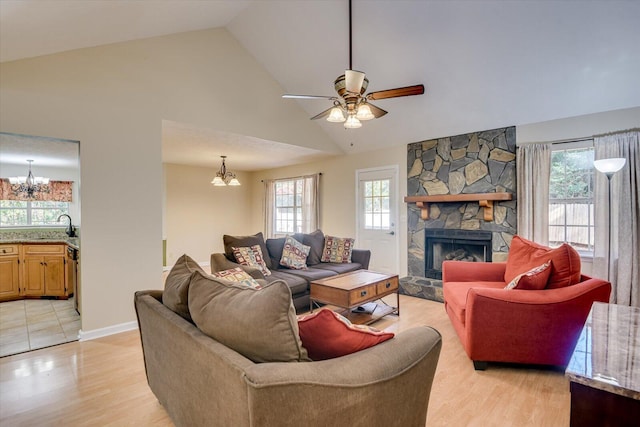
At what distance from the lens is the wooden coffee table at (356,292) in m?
3.25

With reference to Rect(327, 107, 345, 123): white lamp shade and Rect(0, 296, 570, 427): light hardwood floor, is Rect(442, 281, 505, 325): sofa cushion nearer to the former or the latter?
Rect(0, 296, 570, 427): light hardwood floor

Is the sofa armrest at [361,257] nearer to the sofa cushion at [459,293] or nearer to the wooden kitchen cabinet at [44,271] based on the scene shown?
the sofa cushion at [459,293]

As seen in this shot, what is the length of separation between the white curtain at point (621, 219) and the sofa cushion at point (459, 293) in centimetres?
134

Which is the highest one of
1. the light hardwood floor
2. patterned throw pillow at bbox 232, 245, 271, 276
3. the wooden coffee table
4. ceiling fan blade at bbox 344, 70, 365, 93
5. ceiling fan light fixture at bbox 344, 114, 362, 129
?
ceiling fan blade at bbox 344, 70, 365, 93

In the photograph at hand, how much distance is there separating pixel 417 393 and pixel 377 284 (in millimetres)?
2337

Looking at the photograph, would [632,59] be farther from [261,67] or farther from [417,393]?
[261,67]

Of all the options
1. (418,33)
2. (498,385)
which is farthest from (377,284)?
(418,33)

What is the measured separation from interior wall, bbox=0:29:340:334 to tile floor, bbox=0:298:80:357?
41 centimetres

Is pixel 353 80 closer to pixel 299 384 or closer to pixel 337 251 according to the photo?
pixel 299 384

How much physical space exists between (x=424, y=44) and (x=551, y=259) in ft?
8.53

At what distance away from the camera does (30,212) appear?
5.35 meters

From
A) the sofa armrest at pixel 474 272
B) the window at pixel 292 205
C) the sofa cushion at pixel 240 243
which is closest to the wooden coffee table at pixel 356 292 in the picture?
the sofa armrest at pixel 474 272

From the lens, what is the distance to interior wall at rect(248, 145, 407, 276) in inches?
211

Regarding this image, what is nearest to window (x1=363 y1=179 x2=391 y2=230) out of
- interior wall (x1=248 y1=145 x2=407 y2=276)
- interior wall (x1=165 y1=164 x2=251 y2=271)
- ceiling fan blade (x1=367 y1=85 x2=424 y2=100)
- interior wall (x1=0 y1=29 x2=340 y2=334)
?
interior wall (x1=248 y1=145 x2=407 y2=276)
